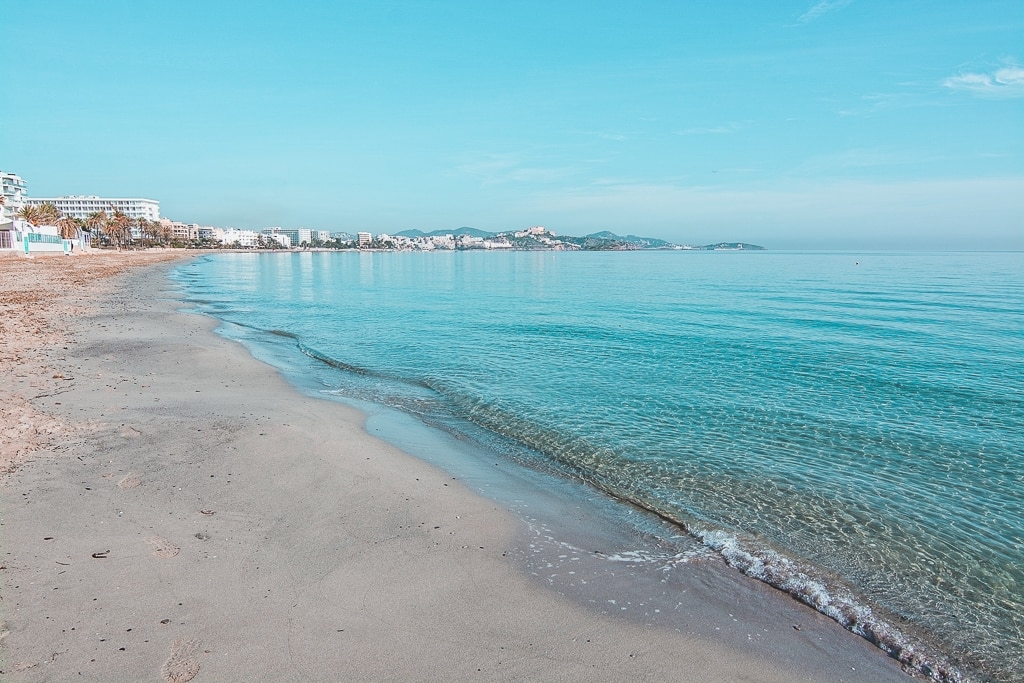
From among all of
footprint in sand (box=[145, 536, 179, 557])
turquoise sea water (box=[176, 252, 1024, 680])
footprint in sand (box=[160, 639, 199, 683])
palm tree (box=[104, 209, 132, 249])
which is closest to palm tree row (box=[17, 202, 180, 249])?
palm tree (box=[104, 209, 132, 249])

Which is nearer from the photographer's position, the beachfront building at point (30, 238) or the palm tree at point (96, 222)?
the beachfront building at point (30, 238)

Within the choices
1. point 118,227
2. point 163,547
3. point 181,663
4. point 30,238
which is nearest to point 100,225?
point 118,227

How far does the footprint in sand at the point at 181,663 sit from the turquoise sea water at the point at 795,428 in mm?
5943

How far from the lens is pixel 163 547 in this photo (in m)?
6.31

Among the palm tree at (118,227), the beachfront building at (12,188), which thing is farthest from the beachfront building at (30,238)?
the beachfront building at (12,188)

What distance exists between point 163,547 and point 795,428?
11859 mm

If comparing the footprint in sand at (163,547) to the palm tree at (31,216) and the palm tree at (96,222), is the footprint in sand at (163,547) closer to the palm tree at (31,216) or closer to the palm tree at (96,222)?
the palm tree at (31,216)

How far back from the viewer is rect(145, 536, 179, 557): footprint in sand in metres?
6.15

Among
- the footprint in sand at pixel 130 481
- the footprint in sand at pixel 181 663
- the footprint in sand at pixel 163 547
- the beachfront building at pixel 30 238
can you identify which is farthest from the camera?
the beachfront building at pixel 30 238

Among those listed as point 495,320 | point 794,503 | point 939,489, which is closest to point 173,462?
point 794,503

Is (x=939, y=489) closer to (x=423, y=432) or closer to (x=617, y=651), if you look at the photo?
(x=617, y=651)

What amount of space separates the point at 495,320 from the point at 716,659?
27.6m

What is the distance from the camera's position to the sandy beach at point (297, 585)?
477cm

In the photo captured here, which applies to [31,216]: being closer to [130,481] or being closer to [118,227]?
[118,227]
